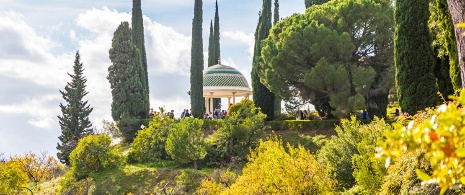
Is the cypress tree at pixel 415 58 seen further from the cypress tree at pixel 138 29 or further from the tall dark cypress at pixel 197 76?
the cypress tree at pixel 138 29

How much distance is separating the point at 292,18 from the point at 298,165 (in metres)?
17.8

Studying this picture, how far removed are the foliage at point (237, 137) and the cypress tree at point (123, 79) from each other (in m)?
12.1

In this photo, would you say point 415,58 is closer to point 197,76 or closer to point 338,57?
point 338,57

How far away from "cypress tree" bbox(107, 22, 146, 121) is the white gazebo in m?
5.73

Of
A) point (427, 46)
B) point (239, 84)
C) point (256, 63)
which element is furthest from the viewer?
point (239, 84)

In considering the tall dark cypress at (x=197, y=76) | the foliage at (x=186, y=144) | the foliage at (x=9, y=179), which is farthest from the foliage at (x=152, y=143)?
the foliage at (x=9, y=179)

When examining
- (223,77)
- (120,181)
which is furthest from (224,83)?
(120,181)

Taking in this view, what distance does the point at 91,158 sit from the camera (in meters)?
26.7

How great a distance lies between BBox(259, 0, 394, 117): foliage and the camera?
1002 inches

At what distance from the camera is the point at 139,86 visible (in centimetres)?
3647

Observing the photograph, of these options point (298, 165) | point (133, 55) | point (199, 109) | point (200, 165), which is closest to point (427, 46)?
point (298, 165)

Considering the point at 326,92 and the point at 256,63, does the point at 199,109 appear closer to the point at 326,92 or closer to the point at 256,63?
the point at 256,63

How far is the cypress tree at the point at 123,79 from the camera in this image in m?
36.0

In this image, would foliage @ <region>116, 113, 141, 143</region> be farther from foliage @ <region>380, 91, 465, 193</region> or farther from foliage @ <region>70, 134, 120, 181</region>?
foliage @ <region>380, 91, 465, 193</region>
